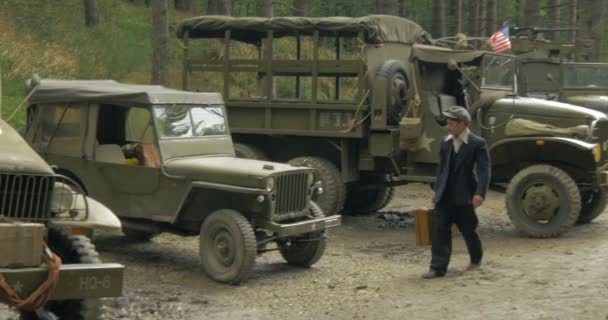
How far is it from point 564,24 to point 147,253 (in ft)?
84.0

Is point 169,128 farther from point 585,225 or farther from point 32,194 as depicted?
point 585,225

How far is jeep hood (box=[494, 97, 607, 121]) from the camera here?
13.8 m

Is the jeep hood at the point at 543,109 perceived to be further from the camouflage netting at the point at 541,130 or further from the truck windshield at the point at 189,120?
the truck windshield at the point at 189,120

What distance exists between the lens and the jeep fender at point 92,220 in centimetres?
735

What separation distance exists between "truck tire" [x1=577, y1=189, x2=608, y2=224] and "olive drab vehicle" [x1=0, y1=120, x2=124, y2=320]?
28.6 ft

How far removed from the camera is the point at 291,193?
10.8m

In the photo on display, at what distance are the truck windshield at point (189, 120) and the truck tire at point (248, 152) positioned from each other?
2.86 meters

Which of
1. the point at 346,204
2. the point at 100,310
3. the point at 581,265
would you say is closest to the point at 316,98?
the point at 346,204

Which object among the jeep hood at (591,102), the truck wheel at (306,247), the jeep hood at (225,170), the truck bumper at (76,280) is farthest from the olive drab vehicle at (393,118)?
the truck bumper at (76,280)

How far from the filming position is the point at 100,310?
7461 millimetres

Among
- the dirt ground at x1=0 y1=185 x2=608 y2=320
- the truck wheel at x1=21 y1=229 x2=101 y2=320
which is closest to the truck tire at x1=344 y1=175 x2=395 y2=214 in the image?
the dirt ground at x1=0 y1=185 x2=608 y2=320

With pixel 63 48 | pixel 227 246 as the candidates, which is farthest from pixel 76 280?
pixel 63 48

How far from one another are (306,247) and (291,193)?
70 cm

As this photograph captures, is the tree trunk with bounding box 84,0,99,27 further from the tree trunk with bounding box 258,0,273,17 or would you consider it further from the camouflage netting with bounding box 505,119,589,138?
the camouflage netting with bounding box 505,119,589,138
